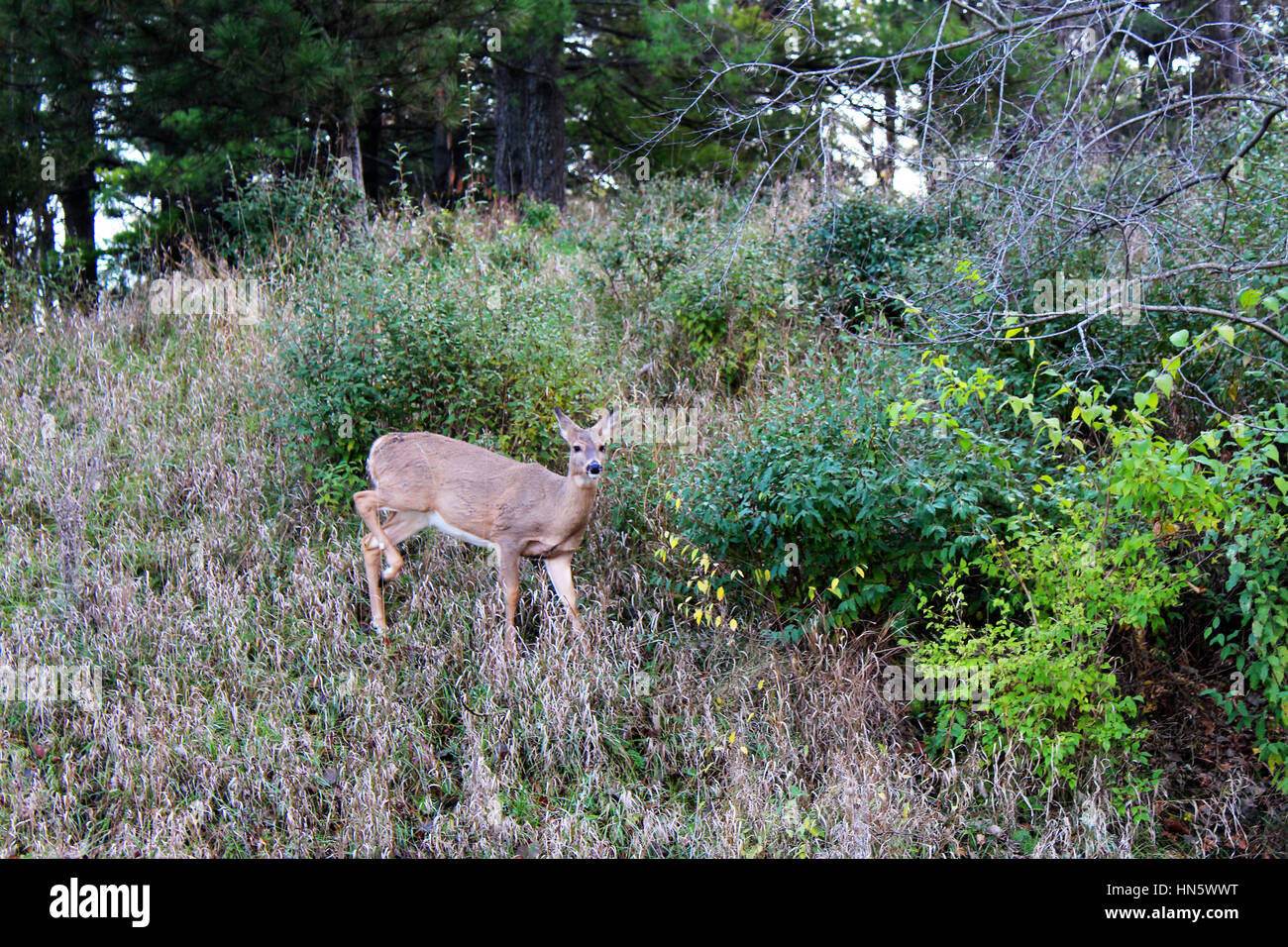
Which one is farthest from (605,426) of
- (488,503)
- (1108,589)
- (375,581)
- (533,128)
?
(533,128)

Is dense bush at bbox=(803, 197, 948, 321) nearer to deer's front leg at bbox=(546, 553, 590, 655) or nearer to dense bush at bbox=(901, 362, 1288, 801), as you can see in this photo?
dense bush at bbox=(901, 362, 1288, 801)

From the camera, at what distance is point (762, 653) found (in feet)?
19.1

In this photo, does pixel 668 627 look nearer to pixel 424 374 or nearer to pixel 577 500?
pixel 577 500

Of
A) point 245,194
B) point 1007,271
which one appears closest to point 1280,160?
point 1007,271

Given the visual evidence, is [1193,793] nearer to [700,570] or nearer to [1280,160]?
[700,570]

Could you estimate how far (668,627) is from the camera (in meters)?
6.20

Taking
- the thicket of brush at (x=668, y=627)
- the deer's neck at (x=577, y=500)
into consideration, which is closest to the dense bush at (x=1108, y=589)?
the thicket of brush at (x=668, y=627)

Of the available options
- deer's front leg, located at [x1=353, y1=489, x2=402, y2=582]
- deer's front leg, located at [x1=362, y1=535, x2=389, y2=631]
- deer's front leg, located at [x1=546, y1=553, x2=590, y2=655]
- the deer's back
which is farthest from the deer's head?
deer's front leg, located at [x1=362, y1=535, x2=389, y2=631]

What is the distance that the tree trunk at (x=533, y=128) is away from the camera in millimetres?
13883

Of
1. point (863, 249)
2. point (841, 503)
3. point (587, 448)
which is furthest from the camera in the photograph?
point (863, 249)

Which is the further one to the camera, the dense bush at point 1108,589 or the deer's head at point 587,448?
the deer's head at point 587,448

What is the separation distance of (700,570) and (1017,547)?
174 centimetres

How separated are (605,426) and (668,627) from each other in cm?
132

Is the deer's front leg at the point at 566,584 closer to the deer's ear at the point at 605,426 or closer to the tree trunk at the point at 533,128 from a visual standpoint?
the deer's ear at the point at 605,426
